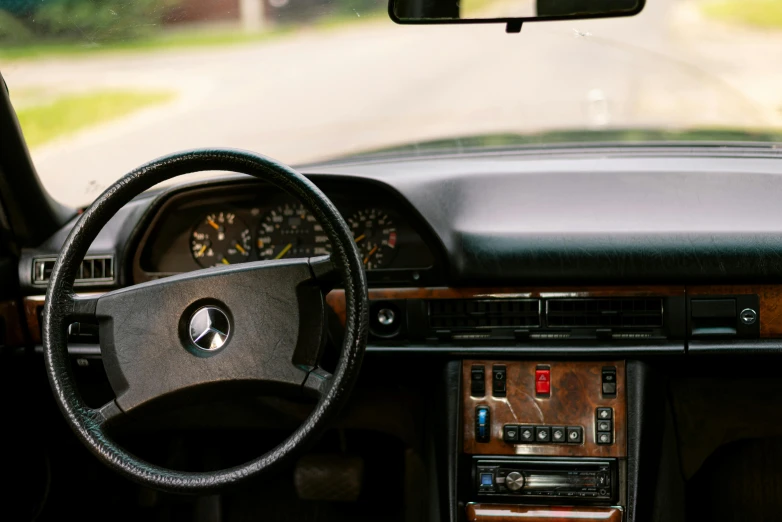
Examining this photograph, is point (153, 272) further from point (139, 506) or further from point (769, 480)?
point (769, 480)

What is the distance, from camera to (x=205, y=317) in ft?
6.71

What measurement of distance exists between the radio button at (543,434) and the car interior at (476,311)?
2 cm

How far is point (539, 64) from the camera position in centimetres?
843

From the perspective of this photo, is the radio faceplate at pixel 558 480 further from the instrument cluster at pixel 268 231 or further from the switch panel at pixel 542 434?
the instrument cluster at pixel 268 231

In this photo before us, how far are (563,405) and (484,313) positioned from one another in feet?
1.16

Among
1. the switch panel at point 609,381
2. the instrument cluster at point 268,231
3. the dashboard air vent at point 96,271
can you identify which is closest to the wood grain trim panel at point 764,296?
the switch panel at point 609,381

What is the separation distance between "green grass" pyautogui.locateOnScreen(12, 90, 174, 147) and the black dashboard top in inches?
17.9

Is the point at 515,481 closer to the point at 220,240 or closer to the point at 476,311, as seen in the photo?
the point at 476,311

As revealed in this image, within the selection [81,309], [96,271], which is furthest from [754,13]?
[81,309]

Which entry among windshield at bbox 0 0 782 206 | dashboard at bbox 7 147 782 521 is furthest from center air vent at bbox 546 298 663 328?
windshield at bbox 0 0 782 206

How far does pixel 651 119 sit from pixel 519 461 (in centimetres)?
121

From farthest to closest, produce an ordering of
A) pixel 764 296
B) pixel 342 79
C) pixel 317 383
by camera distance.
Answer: pixel 342 79 < pixel 764 296 < pixel 317 383

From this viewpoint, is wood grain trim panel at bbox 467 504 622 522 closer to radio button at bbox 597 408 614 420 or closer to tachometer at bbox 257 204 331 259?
radio button at bbox 597 408 614 420

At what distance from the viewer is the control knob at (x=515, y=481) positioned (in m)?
2.55
